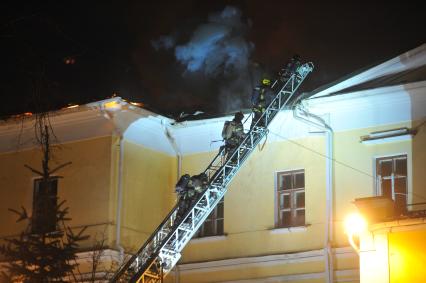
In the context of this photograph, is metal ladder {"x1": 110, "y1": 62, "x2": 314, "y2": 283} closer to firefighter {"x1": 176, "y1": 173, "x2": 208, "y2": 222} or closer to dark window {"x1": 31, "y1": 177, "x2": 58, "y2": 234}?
firefighter {"x1": 176, "y1": 173, "x2": 208, "y2": 222}

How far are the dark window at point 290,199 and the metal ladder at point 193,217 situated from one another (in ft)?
5.93

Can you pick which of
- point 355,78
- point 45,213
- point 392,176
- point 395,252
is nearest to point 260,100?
point 355,78

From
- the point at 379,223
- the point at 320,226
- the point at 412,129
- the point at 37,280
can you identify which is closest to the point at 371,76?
the point at 412,129

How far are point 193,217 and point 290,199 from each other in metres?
3.16

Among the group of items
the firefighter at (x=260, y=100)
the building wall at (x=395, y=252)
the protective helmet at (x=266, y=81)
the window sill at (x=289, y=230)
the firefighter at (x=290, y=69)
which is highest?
the firefighter at (x=290, y=69)

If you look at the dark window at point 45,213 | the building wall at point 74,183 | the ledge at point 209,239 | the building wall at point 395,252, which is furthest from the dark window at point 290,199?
the dark window at point 45,213

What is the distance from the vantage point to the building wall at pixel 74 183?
2100cm

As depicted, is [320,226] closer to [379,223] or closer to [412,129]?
[412,129]

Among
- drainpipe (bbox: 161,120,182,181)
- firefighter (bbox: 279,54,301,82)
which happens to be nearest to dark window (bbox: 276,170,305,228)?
firefighter (bbox: 279,54,301,82)

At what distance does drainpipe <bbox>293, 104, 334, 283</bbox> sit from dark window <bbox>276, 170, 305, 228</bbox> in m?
0.75

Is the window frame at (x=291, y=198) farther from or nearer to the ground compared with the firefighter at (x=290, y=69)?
nearer to the ground

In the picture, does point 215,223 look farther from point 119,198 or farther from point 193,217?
point 193,217

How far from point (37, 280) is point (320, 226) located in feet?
21.7

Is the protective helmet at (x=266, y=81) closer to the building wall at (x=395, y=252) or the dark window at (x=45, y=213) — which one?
the building wall at (x=395, y=252)
